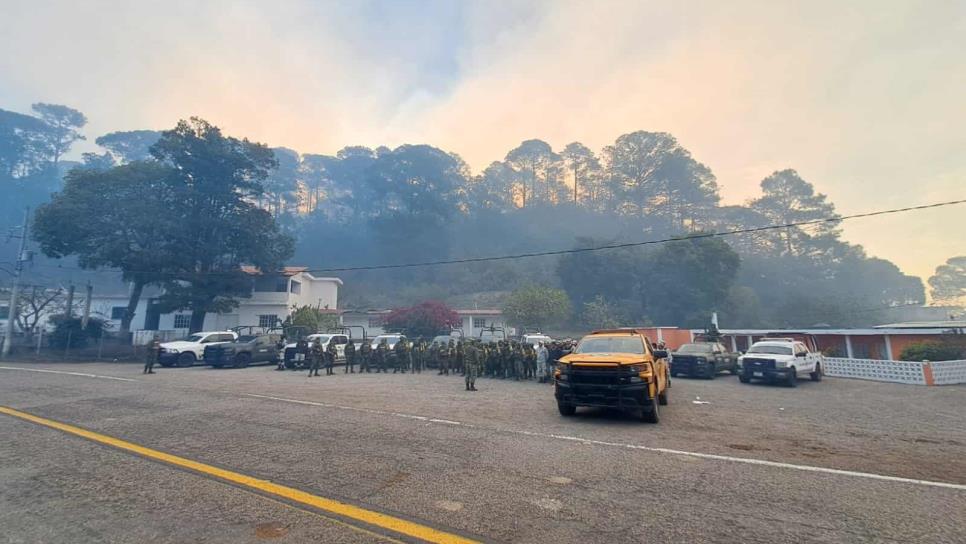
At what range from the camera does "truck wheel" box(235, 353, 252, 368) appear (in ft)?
69.5

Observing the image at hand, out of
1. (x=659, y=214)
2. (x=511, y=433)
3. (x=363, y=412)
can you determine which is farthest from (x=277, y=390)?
(x=659, y=214)

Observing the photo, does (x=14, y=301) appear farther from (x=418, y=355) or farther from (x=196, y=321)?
(x=418, y=355)

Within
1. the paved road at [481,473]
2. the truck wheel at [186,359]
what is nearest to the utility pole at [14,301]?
the truck wheel at [186,359]

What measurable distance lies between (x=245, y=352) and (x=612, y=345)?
18.7 metres

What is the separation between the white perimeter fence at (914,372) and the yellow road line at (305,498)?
872 inches

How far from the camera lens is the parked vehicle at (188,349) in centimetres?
2130

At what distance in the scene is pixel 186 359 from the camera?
2177 centimetres

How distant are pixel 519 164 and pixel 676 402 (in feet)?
273

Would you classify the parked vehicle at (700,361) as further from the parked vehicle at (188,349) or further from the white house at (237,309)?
the white house at (237,309)

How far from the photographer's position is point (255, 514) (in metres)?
3.96

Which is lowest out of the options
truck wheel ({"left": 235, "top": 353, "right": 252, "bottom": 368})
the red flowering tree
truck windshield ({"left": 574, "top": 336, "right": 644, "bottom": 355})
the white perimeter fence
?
the white perimeter fence

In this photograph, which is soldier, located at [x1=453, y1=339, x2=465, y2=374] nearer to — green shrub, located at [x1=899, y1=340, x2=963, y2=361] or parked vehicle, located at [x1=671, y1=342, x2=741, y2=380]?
parked vehicle, located at [x1=671, y1=342, x2=741, y2=380]

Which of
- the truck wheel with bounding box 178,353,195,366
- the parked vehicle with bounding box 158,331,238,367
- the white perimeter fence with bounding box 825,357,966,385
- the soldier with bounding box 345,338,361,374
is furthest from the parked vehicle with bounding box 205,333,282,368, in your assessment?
the white perimeter fence with bounding box 825,357,966,385

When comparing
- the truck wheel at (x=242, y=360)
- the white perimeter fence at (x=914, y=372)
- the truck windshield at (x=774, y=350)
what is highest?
the truck windshield at (x=774, y=350)
